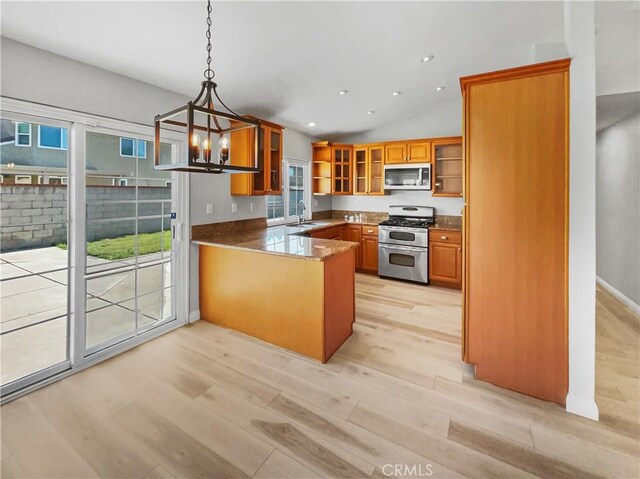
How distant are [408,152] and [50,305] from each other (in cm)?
488

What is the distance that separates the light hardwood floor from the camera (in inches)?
60.4

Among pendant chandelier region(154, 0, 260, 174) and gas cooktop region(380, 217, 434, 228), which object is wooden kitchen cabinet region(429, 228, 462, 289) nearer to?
gas cooktop region(380, 217, 434, 228)

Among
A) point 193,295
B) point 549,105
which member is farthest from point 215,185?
point 549,105

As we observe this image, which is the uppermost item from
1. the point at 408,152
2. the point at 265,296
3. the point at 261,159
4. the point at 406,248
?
the point at 408,152

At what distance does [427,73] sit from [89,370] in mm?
4526

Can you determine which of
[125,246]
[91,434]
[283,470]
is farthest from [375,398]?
[125,246]

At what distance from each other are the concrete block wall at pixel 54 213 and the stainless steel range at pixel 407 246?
336cm

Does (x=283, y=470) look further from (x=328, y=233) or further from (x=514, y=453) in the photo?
(x=328, y=233)

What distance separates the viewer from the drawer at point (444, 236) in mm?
4312

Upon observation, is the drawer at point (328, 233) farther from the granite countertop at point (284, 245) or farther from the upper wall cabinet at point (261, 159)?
the granite countertop at point (284, 245)

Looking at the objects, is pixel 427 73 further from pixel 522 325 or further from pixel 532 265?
pixel 522 325

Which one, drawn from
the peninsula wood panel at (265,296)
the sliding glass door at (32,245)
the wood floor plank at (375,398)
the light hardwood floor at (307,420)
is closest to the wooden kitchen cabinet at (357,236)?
the light hardwood floor at (307,420)

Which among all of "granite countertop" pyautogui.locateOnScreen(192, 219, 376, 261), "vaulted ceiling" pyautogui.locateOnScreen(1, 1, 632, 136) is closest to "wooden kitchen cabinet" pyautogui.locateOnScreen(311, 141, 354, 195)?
"vaulted ceiling" pyautogui.locateOnScreen(1, 1, 632, 136)

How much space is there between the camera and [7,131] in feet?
6.66
